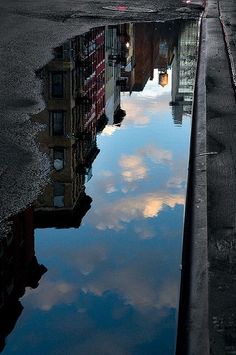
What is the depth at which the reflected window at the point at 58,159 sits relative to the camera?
7841 millimetres

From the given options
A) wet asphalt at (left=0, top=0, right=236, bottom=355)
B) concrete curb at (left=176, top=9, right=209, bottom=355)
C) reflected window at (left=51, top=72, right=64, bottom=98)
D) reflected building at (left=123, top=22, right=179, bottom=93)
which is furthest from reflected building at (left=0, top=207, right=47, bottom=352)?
reflected building at (left=123, top=22, right=179, bottom=93)

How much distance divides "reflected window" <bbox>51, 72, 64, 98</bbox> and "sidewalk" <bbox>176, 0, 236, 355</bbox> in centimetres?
245

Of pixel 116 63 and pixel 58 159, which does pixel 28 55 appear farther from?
pixel 58 159

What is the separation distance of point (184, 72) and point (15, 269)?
11.9m

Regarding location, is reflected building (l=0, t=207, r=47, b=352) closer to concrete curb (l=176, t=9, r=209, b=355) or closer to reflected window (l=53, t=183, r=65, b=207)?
reflected window (l=53, t=183, r=65, b=207)

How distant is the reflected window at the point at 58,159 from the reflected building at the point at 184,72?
3030 millimetres

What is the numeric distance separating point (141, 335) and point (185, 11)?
28343 mm

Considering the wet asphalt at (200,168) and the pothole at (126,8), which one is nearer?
the wet asphalt at (200,168)

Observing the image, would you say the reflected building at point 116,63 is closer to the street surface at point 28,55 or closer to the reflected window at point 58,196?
the street surface at point 28,55

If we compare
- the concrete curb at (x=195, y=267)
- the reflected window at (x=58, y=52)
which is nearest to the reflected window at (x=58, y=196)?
the concrete curb at (x=195, y=267)

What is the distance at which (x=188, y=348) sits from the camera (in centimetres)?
392

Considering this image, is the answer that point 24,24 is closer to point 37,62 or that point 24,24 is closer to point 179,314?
point 37,62

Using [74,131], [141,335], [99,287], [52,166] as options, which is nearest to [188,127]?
[74,131]

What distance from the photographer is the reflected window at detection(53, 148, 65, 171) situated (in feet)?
25.7
